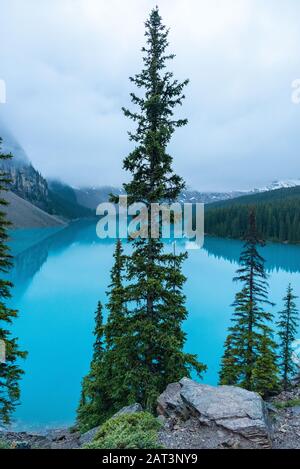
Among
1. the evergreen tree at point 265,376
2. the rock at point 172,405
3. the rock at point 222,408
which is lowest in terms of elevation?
the evergreen tree at point 265,376

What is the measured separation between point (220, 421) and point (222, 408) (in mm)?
485

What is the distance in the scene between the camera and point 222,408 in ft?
31.2

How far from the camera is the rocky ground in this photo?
8547mm

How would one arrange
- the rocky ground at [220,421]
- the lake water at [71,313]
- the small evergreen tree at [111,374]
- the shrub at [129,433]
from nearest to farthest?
the shrub at [129,433]
the rocky ground at [220,421]
the small evergreen tree at [111,374]
the lake water at [71,313]

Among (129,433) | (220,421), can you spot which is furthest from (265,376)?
(129,433)

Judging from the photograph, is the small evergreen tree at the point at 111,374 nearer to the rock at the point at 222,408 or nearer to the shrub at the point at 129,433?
the rock at the point at 222,408

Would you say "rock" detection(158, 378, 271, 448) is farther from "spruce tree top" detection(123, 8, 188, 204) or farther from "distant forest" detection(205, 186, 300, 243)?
"distant forest" detection(205, 186, 300, 243)

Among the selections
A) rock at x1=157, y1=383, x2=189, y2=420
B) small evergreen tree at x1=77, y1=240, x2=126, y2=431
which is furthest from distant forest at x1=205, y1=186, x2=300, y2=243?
rock at x1=157, y1=383, x2=189, y2=420

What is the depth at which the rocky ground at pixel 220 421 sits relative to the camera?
28.0 ft

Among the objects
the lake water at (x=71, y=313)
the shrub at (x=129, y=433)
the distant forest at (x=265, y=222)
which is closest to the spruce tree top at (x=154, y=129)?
the shrub at (x=129, y=433)

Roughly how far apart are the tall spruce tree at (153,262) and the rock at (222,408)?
6.19 ft

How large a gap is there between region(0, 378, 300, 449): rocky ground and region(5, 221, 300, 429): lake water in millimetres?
18201

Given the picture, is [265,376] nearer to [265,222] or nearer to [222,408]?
[222,408]
